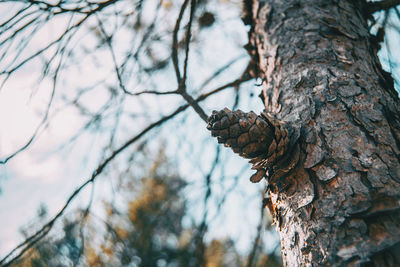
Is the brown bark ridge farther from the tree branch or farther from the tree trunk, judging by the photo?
the tree branch

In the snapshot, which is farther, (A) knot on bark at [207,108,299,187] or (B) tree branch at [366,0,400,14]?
(B) tree branch at [366,0,400,14]

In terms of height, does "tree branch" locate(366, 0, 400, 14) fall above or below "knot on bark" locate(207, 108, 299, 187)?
above

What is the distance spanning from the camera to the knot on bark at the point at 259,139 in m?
0.57

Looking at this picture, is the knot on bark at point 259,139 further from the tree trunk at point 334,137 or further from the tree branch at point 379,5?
the tree branch at point 379,5

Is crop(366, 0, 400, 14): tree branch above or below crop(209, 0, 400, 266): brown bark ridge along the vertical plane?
above

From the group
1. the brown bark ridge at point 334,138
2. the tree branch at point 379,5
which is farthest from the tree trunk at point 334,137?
the tree branch at point 379,5

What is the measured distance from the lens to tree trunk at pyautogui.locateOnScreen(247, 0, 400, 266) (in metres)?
0.49

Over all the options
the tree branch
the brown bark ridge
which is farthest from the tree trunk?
the tree branch

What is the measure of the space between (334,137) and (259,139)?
172 mm

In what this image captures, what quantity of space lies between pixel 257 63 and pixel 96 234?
3.15 ft

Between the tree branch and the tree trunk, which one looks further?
the tree branch

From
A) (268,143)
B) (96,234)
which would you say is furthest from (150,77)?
(268,143)

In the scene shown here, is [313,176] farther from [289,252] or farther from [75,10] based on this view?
A: [75,10]

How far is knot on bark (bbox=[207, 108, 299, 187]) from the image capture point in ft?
1.88
